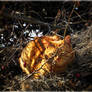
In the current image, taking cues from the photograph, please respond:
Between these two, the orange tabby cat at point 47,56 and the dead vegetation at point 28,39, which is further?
the orange tabby cat at point 47,56

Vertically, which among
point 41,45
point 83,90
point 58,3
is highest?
point 58,3

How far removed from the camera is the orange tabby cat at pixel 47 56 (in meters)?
2.29

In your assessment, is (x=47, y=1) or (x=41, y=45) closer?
(x=41, y=45)

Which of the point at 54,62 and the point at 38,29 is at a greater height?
the point at 38,29

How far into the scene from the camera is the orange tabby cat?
2.29 metres

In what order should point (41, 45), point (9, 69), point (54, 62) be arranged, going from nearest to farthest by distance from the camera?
point (54, 62) < point (41, 45) < point (9, 69)

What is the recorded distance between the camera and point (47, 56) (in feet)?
7.82

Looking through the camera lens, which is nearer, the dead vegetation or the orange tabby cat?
the dead vegetation

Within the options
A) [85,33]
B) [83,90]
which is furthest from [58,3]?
[83,90]

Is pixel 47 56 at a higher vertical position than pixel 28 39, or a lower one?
lower

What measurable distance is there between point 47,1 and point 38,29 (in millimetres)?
589

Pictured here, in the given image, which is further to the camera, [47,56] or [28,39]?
[28,39]

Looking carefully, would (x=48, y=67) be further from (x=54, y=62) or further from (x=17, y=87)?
(x=17, y=87)

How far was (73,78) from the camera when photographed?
2314mm
